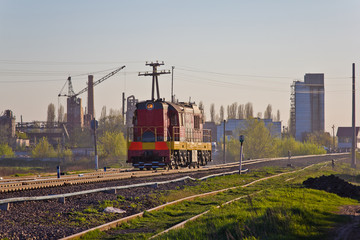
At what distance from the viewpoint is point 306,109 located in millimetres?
159125

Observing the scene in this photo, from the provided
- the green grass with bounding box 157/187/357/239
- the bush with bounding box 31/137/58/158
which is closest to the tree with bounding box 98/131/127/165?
the bush with bounding box 31/137/58/158

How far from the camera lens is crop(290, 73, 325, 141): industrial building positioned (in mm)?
159125

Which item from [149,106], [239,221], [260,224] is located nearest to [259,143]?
[149,106]

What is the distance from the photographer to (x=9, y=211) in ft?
43.3

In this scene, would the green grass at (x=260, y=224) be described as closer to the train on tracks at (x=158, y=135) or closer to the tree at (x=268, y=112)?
the train on tracks at (x=158, y=135)

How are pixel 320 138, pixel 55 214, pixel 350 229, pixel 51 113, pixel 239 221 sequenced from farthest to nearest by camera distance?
pixel 51 113 → pixel 320 138 → pixel 55 214 → pixel 239 221 → pixel 350 229

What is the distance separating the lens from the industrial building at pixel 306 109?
15912 cm

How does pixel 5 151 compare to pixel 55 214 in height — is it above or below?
below

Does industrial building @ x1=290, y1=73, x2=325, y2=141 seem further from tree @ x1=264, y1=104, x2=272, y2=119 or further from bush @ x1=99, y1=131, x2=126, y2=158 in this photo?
bush @ x1=99, y1=131, x2=126, y2=158

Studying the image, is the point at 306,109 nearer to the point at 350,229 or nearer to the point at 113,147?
the point at 113,147

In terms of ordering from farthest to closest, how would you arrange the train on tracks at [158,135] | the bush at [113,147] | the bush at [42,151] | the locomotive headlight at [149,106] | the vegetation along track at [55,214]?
the bush at [42,151]
the bush at [113,147]
the locomotive headlight at [149,106]
the train on tracks at [158,135]
the vegetation along track at [55,214]

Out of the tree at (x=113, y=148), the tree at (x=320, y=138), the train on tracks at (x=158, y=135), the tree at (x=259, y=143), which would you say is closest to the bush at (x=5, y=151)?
the tree at (x=113, y=148)

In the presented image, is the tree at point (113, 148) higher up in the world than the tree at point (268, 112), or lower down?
lower down

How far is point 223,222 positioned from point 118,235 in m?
2.60
